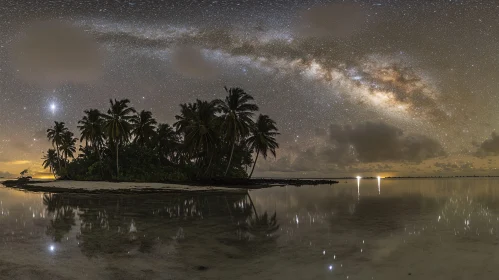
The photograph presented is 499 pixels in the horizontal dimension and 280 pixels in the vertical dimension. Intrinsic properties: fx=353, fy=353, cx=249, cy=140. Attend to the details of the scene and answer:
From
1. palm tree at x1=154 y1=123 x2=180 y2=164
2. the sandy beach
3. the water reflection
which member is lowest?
the sandy beach

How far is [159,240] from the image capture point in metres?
10.3

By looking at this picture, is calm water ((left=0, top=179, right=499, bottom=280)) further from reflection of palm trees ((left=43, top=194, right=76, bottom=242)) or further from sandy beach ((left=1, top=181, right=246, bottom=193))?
sandy beach ((left=1, top=181, right=246, bottom=193))

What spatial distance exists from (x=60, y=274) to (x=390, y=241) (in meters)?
8.47

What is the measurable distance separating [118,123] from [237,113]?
1869 centimetres

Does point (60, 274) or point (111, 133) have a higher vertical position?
point (111, 133)

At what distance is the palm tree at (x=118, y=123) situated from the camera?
175ft

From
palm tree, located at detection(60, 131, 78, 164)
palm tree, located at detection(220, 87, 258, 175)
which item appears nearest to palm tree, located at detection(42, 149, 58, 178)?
palm tree, located at detection(60, 131, 78, 164)

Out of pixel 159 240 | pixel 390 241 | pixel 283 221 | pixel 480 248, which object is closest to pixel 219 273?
pixel 159 240

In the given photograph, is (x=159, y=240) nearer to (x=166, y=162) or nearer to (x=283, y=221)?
(x=283, y=221)

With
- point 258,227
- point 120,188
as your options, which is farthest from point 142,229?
point 120,188

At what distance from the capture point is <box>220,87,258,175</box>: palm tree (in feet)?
163

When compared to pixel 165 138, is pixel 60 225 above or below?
below

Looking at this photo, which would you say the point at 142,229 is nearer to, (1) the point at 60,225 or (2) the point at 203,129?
(1) the point at 60,225

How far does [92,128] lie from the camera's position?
6169 cm
